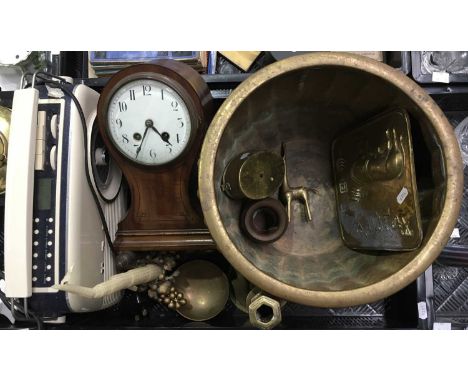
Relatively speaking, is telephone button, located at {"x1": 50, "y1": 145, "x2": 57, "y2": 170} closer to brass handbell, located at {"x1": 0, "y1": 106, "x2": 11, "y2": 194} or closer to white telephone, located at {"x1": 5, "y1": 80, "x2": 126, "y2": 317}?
white telephone, located at {"x1": 5, "y1": 80, "x2": 126, "y2": 317}

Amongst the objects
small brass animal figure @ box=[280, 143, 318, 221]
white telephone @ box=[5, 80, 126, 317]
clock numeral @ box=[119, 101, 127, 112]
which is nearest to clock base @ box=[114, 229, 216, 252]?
white telephone @ box=[5, 80, 126, 317]

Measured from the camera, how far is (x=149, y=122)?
1.07 metres

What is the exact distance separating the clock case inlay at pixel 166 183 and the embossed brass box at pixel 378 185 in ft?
1.33

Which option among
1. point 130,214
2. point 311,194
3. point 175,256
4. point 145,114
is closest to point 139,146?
point 145,114

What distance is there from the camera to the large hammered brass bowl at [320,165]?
838 mm

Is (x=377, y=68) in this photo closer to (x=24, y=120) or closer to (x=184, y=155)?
(x=184, y=155)

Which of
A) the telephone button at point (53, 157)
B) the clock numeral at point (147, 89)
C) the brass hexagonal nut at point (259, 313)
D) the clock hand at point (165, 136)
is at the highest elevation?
the clock numeral at point (147, 89)

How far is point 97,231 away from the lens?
3.86 feet

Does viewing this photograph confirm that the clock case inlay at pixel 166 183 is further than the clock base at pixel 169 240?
No

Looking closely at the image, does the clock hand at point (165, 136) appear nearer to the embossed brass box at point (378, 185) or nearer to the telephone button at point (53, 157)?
the telephone button at point (53, 157)

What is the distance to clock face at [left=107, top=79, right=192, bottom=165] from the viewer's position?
106cm

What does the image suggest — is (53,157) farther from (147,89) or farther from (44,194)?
(147,89)

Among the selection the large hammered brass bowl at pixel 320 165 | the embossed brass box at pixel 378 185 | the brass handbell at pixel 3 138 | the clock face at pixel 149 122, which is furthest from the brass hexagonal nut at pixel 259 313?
the brass handbell at pixel 3 138

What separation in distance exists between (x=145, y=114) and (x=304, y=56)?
45cm
